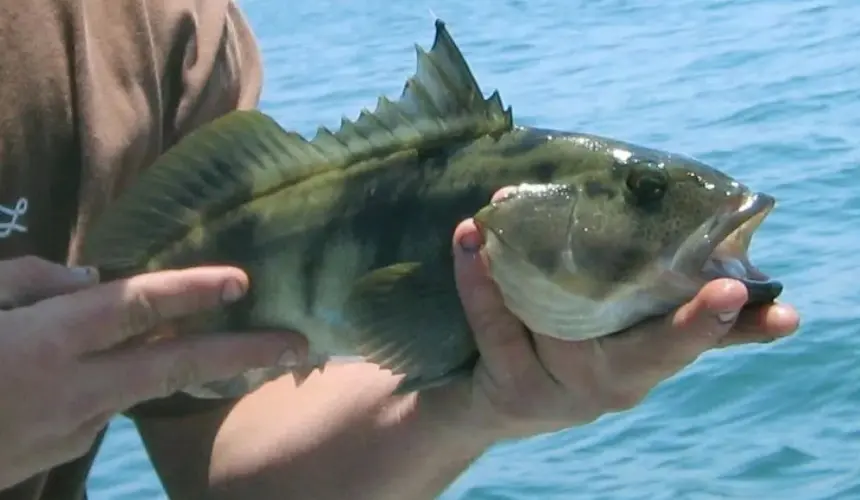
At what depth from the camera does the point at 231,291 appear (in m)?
1.51

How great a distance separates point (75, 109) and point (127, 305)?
46cm

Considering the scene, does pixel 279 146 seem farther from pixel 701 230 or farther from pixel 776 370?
pixel 776 370

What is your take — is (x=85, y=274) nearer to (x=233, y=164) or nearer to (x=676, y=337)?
(x=233, y=164)

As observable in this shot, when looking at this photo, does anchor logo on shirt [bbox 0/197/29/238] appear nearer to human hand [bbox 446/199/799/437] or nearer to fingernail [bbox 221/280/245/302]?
fingernail [bbox 221/280/245/302]

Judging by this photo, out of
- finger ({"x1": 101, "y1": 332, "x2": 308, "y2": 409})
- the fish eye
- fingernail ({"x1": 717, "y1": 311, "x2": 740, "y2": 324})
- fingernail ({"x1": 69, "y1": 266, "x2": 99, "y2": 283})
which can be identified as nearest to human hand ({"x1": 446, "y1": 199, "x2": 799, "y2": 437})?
fingernail ({"x1": 717, "y1": 311, "x2": 740, "y2": 324})

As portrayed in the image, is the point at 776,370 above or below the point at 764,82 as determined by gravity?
below

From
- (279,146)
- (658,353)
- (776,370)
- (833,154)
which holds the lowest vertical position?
(776,370)

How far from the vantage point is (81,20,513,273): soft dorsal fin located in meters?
1.59

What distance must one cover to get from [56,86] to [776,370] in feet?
11.7

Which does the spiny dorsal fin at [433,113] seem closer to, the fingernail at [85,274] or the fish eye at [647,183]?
the fish eye at [647,183]

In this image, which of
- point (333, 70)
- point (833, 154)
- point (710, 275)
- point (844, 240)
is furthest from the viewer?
point (333, 70)

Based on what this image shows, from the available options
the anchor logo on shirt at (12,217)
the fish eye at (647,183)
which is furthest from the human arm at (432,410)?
the anchor logo on shirt at (12,217)

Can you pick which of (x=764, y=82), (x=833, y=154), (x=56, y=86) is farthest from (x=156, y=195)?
(x=764, y=82)

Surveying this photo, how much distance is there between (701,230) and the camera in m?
1.42
